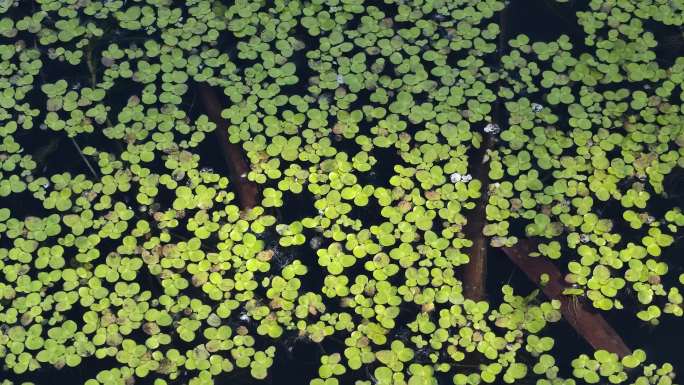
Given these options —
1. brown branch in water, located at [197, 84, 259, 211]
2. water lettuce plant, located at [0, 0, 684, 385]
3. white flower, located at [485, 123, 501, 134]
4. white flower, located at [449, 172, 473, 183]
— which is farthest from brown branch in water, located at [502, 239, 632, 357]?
brown branch in water, located at [197, 84, 259, 211]

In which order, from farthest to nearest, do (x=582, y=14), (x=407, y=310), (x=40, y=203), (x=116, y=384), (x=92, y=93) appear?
(x=582, y=14)
(x=92, y=93)
(x=40, y=203)
(x=407, y=310)
(x=116, y=384)

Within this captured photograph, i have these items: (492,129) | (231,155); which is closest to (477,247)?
(492,129)

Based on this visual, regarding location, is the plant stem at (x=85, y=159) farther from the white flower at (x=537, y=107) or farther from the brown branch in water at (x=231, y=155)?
the white flower at (x=537, y=107)

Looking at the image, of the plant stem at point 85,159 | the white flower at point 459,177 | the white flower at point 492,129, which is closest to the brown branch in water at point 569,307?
the white flower at point 459,177

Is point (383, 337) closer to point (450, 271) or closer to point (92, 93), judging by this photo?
point (450, 271)

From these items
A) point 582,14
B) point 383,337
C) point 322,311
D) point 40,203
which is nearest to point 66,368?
point 40,203

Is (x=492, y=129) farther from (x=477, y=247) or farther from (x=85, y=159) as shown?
(x=85, y=159)
